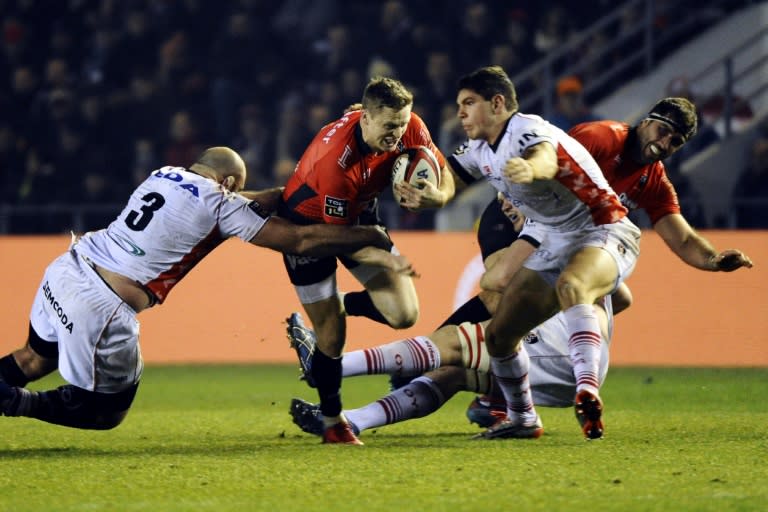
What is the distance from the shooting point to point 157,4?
640 inches

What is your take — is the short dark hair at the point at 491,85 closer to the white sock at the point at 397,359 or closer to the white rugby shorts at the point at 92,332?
the white sock at the point at 397,359

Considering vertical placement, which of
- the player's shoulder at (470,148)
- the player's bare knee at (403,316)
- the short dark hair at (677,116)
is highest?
the short dark hair at (677,116)

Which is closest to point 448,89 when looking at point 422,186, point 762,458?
point 422,186

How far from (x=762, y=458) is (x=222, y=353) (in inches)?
261

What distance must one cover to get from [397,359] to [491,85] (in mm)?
1495

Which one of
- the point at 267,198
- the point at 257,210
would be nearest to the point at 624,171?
the point at 267,198

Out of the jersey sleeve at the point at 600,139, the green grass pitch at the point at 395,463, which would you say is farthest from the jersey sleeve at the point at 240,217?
the jersey sleeve at the point at 600,139

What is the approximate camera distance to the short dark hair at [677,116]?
741 centimetres

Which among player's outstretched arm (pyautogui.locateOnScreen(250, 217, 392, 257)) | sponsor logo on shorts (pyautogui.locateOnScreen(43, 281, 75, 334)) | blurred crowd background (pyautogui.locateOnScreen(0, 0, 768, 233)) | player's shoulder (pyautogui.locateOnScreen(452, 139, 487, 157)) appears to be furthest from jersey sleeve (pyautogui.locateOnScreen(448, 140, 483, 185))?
blurred crowd background (pyautogui.locateOnScreen(0, 0, 768, 233))

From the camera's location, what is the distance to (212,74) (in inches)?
609

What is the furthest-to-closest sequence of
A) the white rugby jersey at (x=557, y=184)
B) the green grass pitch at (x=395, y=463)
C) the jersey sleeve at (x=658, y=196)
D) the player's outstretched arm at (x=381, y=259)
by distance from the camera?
the jersey sleeve at (x=658, y=196)
the white rugby jersey at (x=557, y=184)
the player's outstretched arm at (x=381, y=259)
the green grass pitch at (x=395, y=463)

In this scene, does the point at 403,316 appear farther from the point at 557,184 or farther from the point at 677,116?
the point at 677,116

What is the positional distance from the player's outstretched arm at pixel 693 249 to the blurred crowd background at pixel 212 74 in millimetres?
6157

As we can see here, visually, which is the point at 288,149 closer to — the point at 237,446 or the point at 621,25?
the point at 621,25
